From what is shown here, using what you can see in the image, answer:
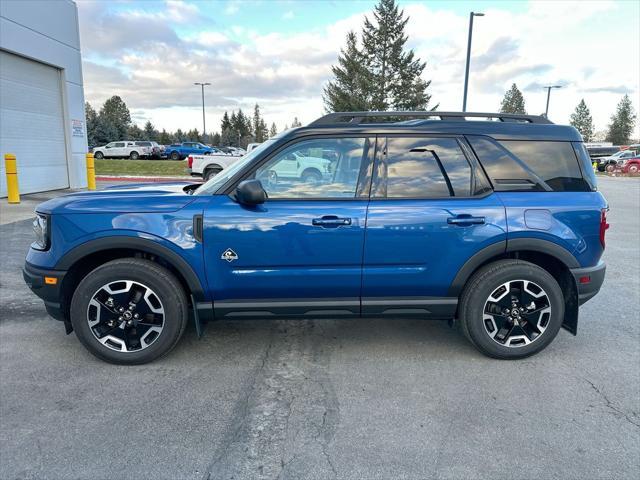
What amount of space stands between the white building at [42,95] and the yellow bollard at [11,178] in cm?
79

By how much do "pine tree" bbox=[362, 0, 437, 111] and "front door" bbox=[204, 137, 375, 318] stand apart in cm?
4183

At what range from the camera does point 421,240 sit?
3.47m

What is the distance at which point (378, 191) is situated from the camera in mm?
3529

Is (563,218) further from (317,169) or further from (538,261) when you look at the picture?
(317,169)

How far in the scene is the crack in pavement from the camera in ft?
8.07

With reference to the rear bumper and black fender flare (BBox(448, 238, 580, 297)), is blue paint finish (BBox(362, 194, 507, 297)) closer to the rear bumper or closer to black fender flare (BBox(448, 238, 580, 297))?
black fender flare (BBox(448, 238, 580, 297))

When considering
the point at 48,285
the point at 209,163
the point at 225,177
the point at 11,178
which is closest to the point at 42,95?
the point at 11,178

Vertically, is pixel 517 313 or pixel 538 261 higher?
pixel 538 261

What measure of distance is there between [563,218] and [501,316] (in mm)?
876

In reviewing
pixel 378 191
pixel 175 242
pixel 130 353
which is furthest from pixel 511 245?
pixel 130 353

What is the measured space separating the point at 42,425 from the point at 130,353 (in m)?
0.80

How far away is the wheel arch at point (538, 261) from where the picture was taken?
3545 millimetres

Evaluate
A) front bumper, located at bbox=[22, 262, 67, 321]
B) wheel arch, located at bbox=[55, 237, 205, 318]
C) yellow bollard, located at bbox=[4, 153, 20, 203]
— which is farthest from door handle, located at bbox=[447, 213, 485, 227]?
yellow bollard, located at bbox=[4, 153, 20, 203]

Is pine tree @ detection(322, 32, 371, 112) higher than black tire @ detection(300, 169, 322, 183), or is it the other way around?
pine tree @ detection(322, 32, 371, 112)
